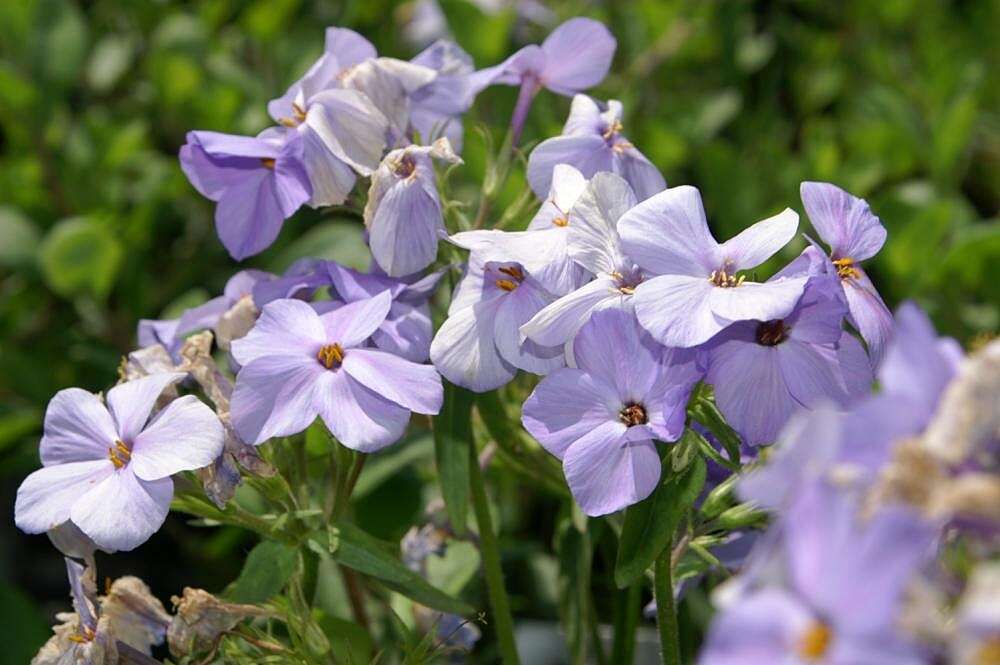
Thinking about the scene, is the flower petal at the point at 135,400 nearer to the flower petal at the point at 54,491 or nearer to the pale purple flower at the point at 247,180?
the flower petal at the point at 54,491

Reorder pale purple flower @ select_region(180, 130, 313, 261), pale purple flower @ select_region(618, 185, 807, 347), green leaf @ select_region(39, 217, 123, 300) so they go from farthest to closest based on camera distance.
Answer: green leaf @ select_region(39, 217, 123, 300)
pale purple flower @ select_region(180, 130, 313, 261)
pale purple flower @ select_region(618, 185, 807, 347)

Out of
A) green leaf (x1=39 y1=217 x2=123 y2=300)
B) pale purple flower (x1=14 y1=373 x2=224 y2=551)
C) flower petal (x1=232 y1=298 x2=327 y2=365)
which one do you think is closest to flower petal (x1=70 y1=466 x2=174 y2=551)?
pale purple flower (x1=14 y1=373 x2=224 y2=551)

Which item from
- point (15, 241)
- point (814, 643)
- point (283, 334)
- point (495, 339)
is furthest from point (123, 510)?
point (15, 241)

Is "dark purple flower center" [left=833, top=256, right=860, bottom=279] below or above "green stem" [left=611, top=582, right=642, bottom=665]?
above

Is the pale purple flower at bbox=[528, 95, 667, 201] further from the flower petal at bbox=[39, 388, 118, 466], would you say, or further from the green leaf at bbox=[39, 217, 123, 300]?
the green leaf at bbox=[39, 217, 123, 300]

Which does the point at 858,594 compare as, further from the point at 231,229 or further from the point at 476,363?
the point at 231,229

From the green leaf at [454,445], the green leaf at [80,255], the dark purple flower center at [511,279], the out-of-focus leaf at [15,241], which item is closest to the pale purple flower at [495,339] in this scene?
the dark purple flower center at [511,279]

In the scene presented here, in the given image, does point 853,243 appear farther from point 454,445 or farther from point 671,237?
point 454,445
